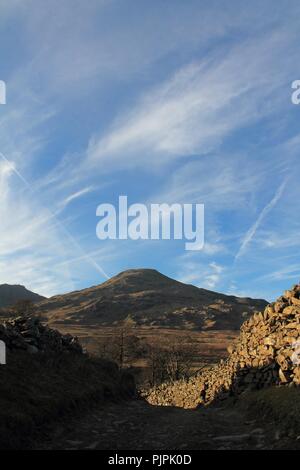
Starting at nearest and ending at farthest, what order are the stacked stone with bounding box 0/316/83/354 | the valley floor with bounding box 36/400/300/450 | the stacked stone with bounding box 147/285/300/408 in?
the valley floor with bounding box 36/400/300/450, the stacked stone with bounding box 147/285/300/408, the stacked stone with bounding box 0/316/83/354

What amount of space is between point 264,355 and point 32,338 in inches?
448

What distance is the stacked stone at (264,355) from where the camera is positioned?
1580 centimetres

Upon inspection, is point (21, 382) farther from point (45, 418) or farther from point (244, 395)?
point (244, 395)

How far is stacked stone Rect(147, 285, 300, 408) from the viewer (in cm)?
1580

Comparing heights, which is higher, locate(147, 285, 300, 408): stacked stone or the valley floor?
locate(147, 285, 300, 408): stacked stone

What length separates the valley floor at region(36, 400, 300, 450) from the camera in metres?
10.3

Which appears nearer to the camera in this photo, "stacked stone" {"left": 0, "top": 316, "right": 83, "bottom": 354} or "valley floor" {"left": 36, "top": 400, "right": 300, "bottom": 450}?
"valley floor" {"left": 36, "top": 400, "right": 300, "bottom": 450}

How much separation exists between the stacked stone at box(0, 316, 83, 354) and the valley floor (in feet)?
18.5

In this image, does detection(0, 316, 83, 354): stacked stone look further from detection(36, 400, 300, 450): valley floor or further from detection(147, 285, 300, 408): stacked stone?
detection(147, 285, 300, 408): stacked stone

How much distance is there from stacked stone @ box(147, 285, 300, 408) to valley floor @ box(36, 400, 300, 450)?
2.25 metres

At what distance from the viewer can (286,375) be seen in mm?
15219

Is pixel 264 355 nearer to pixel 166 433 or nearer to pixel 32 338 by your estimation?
pixel 166 433

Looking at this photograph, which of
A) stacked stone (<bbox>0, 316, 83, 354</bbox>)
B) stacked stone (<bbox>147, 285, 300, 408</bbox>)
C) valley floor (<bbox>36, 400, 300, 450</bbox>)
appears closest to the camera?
valley floor (<bbox>36, 400, 300, 450</bbox>)

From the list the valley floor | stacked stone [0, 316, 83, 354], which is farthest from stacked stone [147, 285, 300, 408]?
stacked stone [0, 316, 83, 354]
